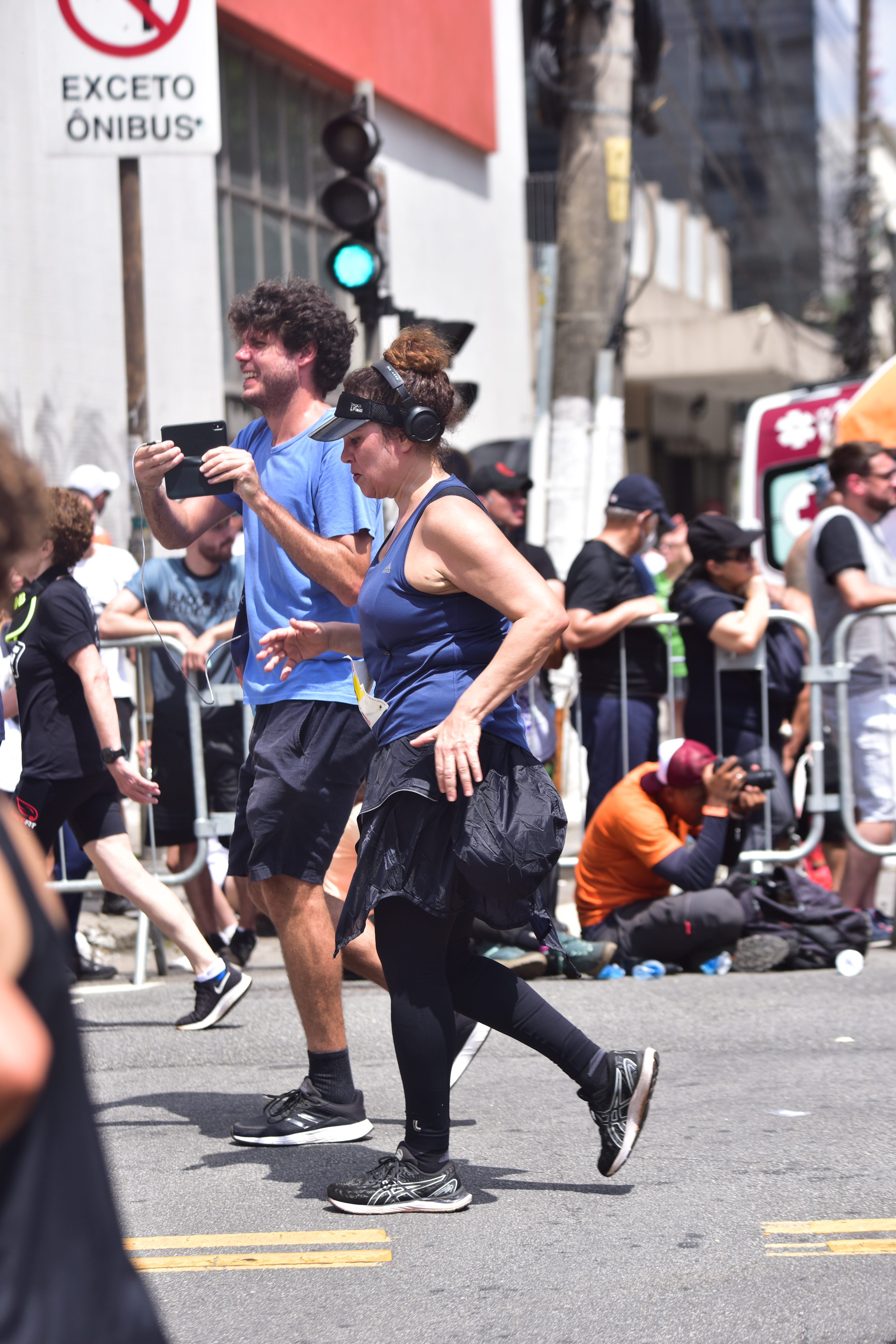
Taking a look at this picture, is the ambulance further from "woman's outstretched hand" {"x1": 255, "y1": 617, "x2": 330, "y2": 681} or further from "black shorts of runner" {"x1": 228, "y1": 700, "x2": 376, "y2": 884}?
"woman's outstretched hand" {"x1": 255, "y1": 617, "x2": 330, "y2": 681}

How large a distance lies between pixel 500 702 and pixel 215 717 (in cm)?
367

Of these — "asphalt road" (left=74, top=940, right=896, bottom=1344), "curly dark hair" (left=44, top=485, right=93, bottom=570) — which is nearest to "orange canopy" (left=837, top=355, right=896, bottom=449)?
"asphalt road" (left=74, top=940, right=896, bottom=1344)

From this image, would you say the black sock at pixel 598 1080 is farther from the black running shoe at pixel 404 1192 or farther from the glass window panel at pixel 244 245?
the glass window panel at pixel 244 245

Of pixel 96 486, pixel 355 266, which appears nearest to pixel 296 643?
pixel 96 486

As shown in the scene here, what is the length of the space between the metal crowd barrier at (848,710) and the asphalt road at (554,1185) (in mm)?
1066

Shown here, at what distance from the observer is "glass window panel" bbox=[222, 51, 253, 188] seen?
12273 mm

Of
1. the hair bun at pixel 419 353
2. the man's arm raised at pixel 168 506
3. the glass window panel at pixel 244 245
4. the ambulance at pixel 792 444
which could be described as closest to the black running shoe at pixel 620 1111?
the hair bun at pixel 419 353

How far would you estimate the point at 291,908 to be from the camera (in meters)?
4.35

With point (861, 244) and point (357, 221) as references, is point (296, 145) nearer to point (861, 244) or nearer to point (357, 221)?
point (357, 221)

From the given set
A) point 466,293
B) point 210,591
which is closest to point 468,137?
point 466,293

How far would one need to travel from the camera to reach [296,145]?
1329 cm

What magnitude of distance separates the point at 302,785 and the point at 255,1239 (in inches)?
45.5

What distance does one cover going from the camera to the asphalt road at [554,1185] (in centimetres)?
324

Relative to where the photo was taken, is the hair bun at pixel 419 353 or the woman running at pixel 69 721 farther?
the woman running at pixel 69 721
